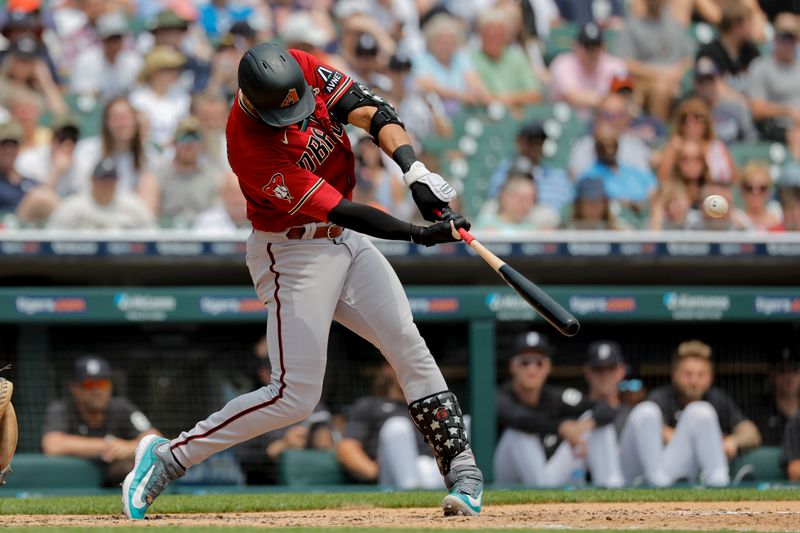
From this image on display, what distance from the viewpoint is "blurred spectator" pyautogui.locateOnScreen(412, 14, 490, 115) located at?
30.1 ft

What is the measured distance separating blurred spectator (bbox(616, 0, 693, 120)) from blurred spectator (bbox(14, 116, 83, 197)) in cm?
409

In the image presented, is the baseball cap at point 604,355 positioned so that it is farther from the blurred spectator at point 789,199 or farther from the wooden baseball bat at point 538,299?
the wooden baseball bat at point 538,299

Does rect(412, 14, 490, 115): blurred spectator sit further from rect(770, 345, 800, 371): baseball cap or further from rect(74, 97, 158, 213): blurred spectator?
rect(770, 345, 800, 371): baseball cap

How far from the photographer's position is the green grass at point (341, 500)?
17.3 feet

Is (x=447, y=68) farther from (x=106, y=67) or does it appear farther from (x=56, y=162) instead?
(x=56, y=162)

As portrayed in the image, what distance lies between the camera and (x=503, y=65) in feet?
30.9

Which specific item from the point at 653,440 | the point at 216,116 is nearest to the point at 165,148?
the point at 216,116

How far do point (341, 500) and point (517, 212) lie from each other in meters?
2.90

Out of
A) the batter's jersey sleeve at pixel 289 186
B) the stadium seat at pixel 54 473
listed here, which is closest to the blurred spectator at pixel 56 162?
the stadium seat at pixel 54 473

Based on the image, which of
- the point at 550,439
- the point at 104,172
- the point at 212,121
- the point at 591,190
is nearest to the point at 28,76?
the point at 212,121

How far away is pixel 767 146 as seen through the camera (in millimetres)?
8969

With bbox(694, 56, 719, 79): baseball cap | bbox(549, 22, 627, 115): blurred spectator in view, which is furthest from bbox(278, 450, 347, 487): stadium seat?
bbox(694, 56, 719, 79): baseball cap

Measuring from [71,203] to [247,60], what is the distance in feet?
11.8

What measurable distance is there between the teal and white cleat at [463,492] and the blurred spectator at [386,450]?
7.98 ft
